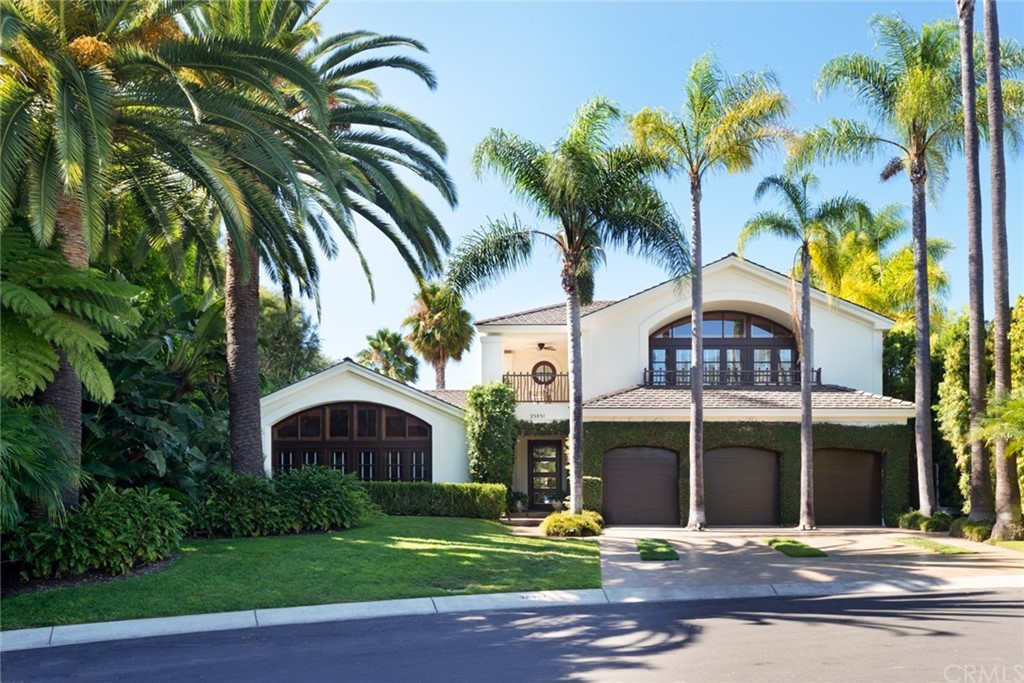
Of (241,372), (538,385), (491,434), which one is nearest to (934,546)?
(491,434)

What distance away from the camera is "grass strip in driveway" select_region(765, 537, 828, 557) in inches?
681

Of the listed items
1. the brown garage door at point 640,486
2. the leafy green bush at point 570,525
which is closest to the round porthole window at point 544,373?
the brown garage door at point 640,486

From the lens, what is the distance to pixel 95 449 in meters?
15.8

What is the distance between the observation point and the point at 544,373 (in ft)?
95.1

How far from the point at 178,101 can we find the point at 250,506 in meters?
8.17

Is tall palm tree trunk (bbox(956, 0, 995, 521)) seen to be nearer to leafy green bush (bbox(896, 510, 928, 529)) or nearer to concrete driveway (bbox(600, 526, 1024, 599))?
concrete driveway (bbox(600, 526, 1024, 599))

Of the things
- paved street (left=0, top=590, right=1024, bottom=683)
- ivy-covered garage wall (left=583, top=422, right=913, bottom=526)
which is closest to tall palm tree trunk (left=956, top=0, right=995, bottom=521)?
ivy-covered garage wall (left=583, top=422, right=913, bottom=526)

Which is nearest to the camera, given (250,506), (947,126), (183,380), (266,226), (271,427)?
(266,226)

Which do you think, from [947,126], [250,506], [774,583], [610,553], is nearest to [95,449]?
[250,506]

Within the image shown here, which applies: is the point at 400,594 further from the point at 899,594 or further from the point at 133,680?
the point at 899,594

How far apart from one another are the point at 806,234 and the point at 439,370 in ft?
84.8

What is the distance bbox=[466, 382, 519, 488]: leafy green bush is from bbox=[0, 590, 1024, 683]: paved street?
12.7m

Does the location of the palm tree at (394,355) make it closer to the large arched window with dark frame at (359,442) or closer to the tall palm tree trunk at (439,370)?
the tall palm tree trunk at (439,370)

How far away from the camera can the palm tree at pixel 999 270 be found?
1872 centimetres
